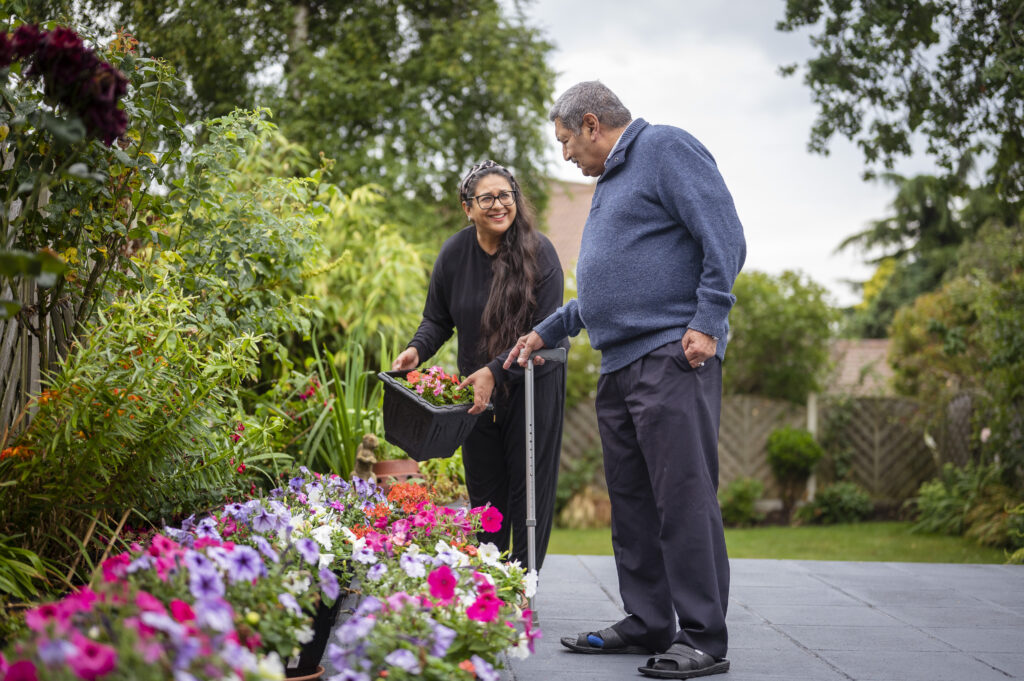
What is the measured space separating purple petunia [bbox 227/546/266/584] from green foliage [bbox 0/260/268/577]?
30.5 inches

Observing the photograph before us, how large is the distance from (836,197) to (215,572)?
16450 millimetres

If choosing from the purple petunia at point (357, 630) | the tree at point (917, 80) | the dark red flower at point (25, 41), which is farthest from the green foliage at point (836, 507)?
the dark red flower at point (25, 41)

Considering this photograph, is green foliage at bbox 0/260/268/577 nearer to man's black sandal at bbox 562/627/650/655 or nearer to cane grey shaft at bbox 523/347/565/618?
cane grey shaft at bbox 523/347/565/618

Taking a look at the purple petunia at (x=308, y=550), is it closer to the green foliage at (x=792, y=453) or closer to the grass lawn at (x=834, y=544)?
the grass lawn at (x=834, y=544)

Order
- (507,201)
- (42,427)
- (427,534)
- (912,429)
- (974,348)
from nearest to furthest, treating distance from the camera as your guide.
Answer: (42,427) → (427,534) → (507,201) → (974,348) → (912,429)

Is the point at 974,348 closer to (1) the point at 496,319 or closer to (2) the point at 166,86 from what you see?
(1) the point at 496,319

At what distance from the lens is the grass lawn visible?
7.79m

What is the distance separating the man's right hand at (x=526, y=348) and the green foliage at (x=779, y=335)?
8752mm

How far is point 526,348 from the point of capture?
2.88 metres

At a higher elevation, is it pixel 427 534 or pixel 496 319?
Result: pixel 496 319

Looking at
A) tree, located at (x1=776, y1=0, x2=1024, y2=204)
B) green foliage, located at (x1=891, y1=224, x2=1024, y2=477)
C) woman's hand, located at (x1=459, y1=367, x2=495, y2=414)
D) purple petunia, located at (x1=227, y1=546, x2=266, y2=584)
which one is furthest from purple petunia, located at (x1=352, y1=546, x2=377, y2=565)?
green foliage, located at (x1=891, y1=224, x2=1024, y2=477)

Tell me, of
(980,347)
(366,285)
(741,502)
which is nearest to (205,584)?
(366,285)

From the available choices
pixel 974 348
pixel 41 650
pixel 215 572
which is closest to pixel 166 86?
pixel 215 572

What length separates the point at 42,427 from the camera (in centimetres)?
232
